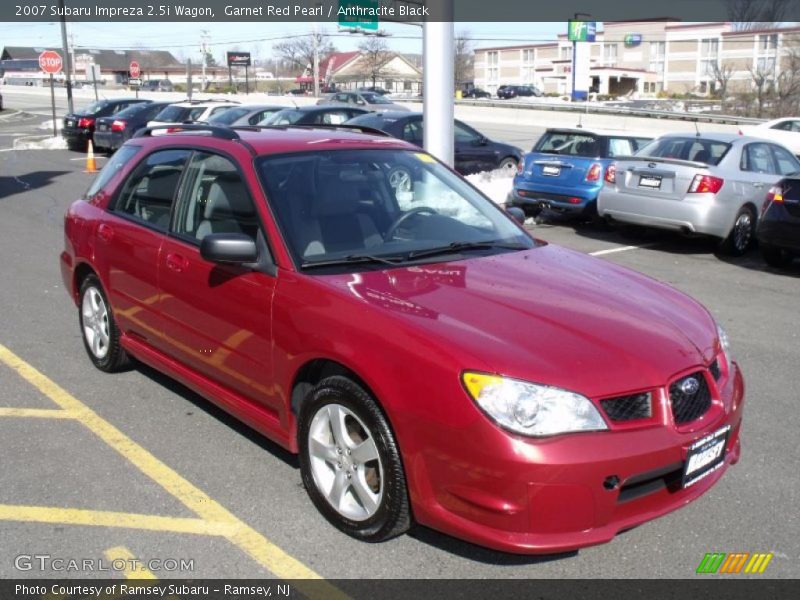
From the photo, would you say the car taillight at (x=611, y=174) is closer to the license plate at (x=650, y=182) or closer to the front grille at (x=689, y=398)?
the license plate at (x=650, y=182)

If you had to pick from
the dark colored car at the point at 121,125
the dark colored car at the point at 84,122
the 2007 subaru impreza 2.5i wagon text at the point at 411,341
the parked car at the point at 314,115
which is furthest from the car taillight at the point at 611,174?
the dark colored car at the point at 84,122

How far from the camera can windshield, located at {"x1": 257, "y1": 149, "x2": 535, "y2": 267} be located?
13.6 feet

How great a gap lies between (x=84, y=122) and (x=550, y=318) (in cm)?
2477

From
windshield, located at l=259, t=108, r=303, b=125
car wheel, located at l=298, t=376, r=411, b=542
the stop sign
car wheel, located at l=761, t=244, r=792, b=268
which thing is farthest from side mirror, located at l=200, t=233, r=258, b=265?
the stop sign

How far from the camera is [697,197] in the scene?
34.1ft

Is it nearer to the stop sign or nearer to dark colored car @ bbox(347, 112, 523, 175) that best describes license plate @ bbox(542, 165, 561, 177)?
dark colored car @ bbox(347, 112, 523, 175)

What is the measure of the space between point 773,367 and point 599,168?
6705mm

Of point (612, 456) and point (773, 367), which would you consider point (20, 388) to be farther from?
point (773, 367)

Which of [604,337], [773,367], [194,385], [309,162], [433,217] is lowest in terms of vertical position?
[773,367]

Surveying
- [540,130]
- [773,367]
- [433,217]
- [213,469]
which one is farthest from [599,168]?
[540,130]

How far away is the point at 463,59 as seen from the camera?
108 meters

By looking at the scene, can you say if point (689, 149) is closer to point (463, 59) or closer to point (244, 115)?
point (244, 115)

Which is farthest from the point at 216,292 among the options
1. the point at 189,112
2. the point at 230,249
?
the point at 189,112

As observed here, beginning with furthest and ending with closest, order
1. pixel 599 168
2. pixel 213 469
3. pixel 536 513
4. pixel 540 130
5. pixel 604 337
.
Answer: pixel 540 130 → pixel 599 168 → pixel 213 469 → pixel 604 337 → pixel 536 513
